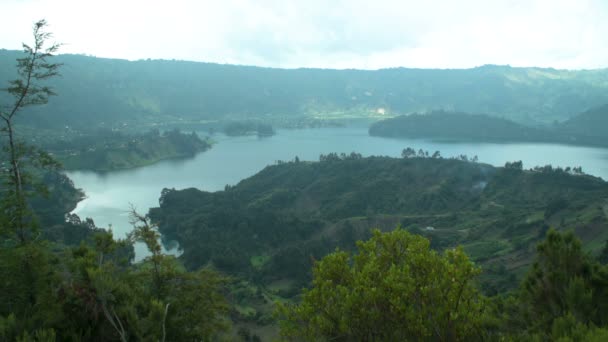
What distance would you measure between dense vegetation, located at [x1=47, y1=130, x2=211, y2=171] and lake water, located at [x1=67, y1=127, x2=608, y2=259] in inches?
130

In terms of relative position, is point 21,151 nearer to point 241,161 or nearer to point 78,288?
point 78,288

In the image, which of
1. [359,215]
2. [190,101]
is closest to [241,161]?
[359,215]

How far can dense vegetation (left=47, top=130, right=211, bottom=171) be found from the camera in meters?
84.6

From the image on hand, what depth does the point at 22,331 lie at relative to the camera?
20.1ft

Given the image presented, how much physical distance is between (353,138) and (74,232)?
92993mm

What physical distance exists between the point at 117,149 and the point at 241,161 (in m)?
23.7

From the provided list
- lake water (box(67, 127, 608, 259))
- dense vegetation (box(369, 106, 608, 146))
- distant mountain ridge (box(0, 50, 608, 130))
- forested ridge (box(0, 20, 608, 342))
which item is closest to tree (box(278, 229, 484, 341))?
forested ridge (box(0, 20, 608, 342))

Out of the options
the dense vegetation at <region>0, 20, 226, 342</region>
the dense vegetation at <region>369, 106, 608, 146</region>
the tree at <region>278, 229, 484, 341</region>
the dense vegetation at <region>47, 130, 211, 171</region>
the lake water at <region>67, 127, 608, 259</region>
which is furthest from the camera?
the dense vegetation at <region>369, 106, 608, 146</region>

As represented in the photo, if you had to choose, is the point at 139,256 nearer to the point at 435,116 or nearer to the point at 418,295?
the point at 418,295

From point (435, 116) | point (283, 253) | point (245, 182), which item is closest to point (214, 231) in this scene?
point (283, 253)

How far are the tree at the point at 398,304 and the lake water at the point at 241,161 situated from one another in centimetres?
3776

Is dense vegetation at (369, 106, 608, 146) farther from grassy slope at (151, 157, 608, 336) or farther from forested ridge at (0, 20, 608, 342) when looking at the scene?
forested ridge at (0, 20, 608, 342)

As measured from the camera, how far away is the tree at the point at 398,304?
19.8 feet

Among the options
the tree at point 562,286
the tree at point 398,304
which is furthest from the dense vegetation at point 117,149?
the tree at point 562,286
